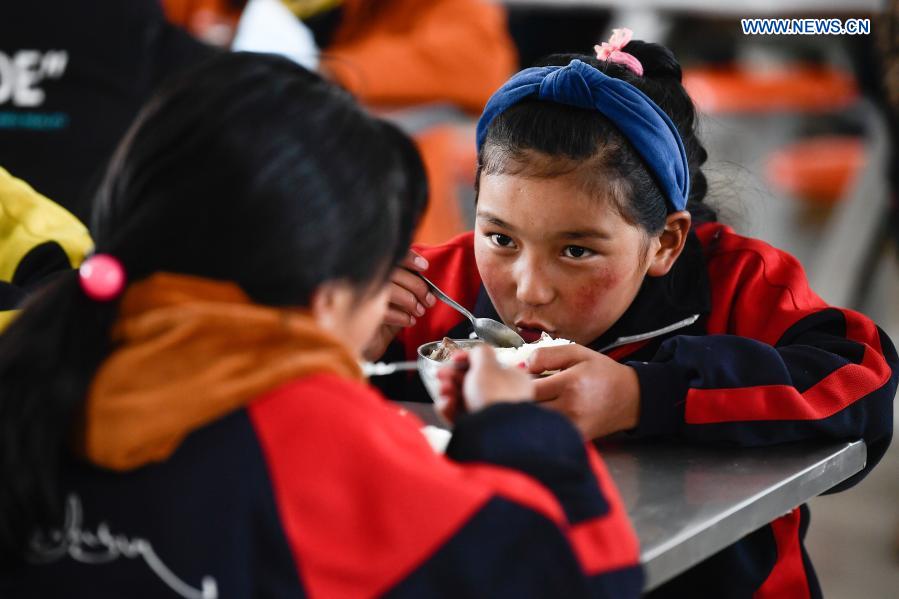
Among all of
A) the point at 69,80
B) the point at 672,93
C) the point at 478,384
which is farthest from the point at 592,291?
the point at 69,80

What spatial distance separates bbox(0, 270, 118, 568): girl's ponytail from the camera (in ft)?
2.63

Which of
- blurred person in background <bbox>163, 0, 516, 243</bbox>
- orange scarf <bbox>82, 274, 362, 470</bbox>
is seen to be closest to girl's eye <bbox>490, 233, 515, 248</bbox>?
orange scarf <bbox>82, 274, 362, 470</bbox>

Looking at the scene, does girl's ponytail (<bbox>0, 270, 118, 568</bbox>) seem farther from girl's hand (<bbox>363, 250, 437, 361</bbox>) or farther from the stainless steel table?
girl's hand (<bbox>363, 250, 437, 361</bbox>)

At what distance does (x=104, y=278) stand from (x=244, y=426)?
0.48 ft

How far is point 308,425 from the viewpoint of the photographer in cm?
81

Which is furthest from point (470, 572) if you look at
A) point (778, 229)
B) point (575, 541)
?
point (778, 229)

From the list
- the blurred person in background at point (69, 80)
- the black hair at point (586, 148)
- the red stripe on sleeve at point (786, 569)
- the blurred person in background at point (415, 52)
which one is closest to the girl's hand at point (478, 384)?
the black hair at point (586, 148)

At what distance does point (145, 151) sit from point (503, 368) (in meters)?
0.35

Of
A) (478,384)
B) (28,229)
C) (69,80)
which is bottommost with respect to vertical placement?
(69,80)

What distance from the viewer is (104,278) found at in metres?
0.83

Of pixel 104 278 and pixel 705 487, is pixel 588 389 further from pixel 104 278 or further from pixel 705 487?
pixel 104 278

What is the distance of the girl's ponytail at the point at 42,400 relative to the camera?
80 centimetres

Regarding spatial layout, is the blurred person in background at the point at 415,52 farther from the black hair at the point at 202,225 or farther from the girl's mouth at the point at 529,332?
the black hair at the point at 202,225

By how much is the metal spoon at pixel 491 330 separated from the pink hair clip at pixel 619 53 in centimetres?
36
